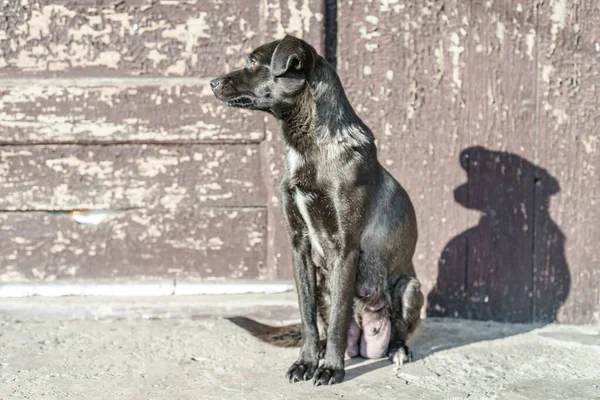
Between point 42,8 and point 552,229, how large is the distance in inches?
104

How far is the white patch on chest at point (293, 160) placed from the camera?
318 cm

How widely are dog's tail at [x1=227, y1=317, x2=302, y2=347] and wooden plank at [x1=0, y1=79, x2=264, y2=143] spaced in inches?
36.9

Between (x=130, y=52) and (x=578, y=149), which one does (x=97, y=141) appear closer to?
(x=130, y=52)

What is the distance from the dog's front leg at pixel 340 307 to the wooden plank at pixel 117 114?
1046 mm

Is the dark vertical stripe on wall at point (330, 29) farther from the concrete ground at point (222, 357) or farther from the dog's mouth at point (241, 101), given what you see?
the concrete ground at point (222, 357)

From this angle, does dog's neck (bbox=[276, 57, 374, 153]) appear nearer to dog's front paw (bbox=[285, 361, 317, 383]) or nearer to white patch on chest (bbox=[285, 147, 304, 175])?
white patch on chest (bbox=[285, 147, 304, 175])

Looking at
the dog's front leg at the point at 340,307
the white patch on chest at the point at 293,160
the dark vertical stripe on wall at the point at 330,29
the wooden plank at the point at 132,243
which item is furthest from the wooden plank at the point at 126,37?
→ the dog's front leg at the point at 340,307

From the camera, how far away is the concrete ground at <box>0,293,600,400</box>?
9.75 ft

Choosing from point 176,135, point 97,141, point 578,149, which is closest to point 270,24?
point 176,135

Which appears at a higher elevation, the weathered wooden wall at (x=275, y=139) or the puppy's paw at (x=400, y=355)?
the weathered wooden wall at (x=275, y=139)

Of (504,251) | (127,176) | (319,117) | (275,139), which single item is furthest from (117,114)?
(504,251)

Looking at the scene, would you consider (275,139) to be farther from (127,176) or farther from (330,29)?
(127,176)

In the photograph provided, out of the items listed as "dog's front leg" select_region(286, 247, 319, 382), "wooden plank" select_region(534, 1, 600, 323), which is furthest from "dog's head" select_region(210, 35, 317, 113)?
"wooden plank" select_region(534, 1, 600, 323)

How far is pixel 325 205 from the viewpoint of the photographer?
314 centimetres
